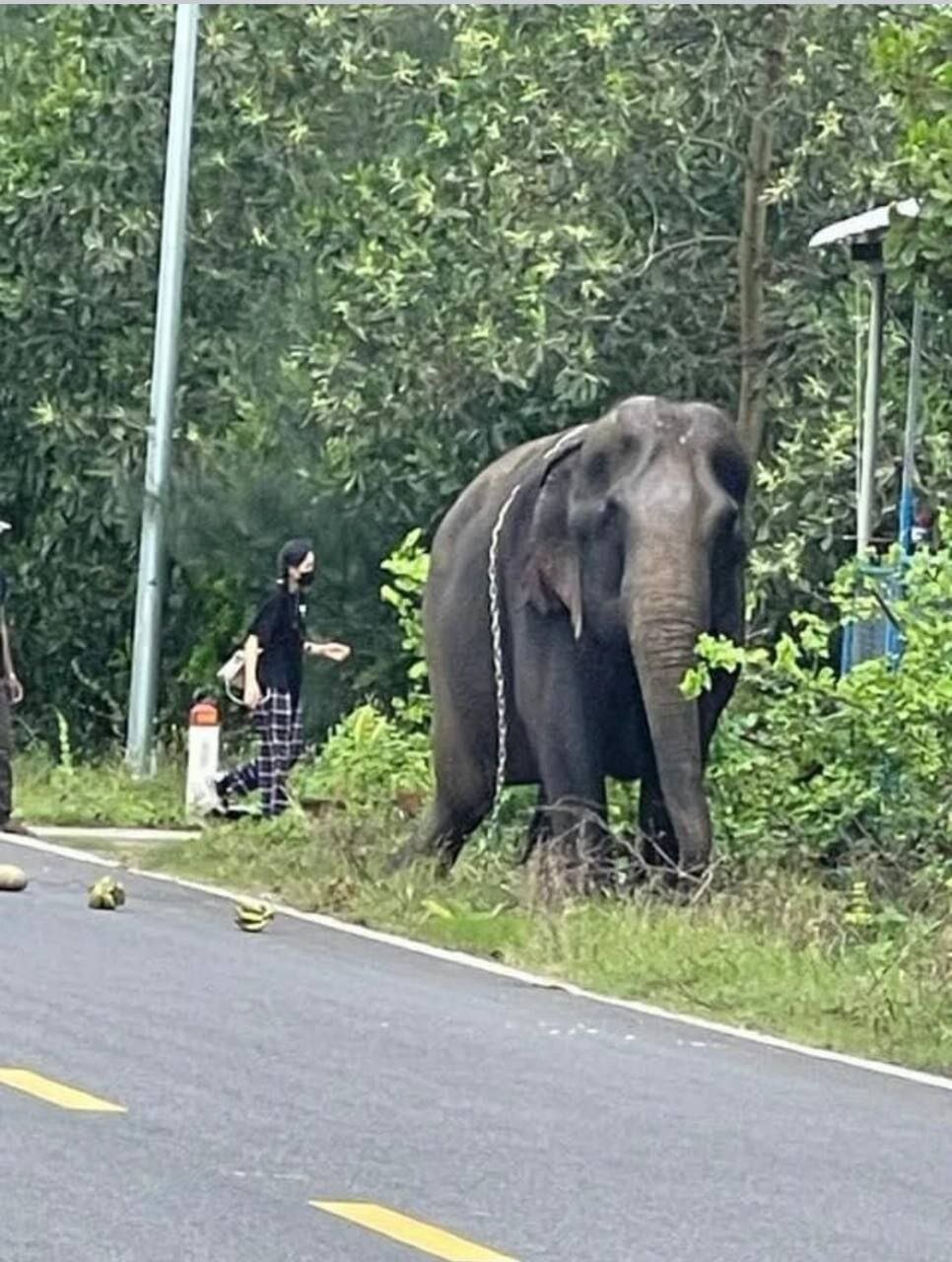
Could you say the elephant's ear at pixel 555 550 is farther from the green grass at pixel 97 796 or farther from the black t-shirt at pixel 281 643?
the green grass at pixel 97 796

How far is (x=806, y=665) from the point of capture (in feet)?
83.5

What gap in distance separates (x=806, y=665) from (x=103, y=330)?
7.47m

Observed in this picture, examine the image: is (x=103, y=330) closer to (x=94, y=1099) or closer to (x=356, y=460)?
(x=356, y=460)

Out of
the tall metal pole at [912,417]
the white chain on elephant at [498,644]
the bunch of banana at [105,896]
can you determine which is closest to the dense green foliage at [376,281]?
the tall metal pole at [912,417]

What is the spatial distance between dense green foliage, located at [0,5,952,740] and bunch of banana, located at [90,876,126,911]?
9837 millimetres

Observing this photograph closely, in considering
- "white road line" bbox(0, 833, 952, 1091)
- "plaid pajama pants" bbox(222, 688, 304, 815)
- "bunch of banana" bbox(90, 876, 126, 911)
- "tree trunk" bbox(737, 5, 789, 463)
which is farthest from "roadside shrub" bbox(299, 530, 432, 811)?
"tree trunk" bbox(737, 5, 789, 463)

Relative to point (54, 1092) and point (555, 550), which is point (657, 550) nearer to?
point (555, 550)

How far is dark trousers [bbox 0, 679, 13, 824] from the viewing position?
22.7m

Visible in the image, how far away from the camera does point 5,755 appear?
22641 millimetres

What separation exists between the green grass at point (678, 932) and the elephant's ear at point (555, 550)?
4.17 feet

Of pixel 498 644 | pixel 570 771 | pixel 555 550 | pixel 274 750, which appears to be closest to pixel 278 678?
pixel 274 750

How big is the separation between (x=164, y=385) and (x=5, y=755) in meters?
5.72

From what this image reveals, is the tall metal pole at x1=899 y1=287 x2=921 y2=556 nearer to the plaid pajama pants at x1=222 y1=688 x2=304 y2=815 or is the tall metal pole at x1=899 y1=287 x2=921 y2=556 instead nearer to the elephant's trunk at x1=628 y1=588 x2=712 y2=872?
the elephant's trunk at x1=628 y1=588 x2=712 y2=872

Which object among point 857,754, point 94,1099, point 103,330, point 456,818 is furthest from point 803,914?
point 103,330
